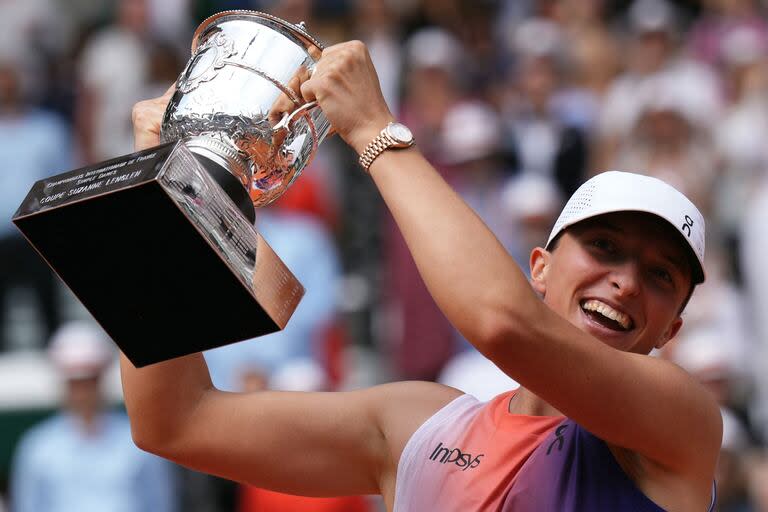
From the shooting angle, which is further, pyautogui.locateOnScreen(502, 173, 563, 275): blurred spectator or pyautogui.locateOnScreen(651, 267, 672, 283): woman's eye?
pyautogui.locateOnScreen(502, 173, 563, 275): blurred spectator

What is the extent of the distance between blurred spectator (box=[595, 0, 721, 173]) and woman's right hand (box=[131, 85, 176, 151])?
4.91 metres

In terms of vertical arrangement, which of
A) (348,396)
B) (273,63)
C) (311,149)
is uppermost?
(273,63)

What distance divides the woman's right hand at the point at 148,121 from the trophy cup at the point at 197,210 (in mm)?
145

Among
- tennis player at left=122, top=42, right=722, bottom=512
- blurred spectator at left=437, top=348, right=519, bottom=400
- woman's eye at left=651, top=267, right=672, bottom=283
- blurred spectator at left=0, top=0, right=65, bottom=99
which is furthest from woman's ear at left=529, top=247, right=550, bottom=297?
blurred spectator at left=0, top=0, right=65, bottom=99

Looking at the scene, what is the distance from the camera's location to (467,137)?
734cm

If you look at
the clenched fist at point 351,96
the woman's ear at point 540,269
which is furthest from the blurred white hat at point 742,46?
the clenched fist at point 351,96

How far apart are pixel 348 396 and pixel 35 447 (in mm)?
3954

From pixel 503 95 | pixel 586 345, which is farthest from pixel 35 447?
pixel 586 345

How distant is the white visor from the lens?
2.71 m

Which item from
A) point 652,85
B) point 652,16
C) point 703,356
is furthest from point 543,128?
point 703,356

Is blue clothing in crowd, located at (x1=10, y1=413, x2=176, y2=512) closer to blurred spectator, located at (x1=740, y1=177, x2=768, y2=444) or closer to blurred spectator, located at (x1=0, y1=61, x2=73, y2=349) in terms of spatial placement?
blurred spectator, located at (x1=0, y1=61, x2=73, y2=349)

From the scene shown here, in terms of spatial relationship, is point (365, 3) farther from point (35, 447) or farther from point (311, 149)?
point (311, 149)

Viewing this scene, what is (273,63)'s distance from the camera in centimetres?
278

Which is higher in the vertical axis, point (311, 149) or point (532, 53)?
point (311, 149)
